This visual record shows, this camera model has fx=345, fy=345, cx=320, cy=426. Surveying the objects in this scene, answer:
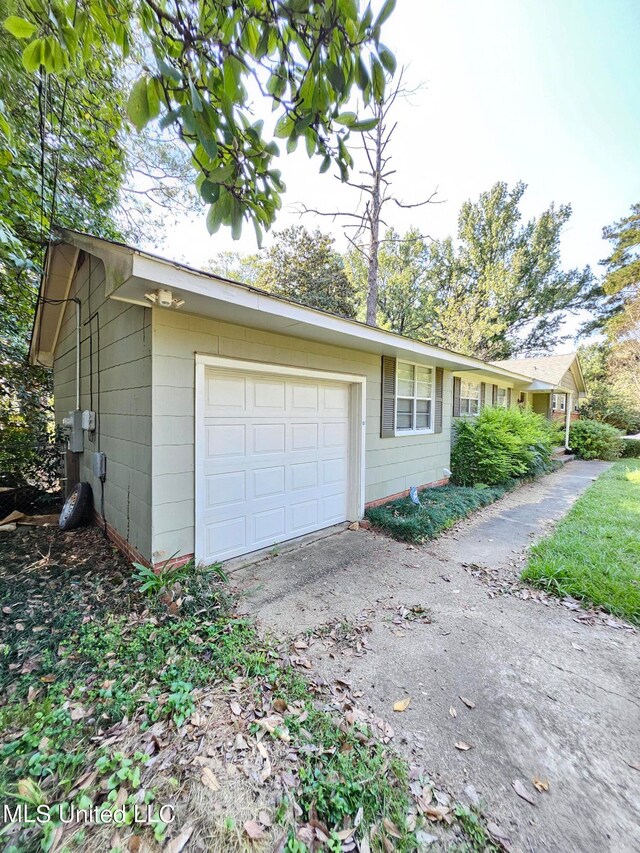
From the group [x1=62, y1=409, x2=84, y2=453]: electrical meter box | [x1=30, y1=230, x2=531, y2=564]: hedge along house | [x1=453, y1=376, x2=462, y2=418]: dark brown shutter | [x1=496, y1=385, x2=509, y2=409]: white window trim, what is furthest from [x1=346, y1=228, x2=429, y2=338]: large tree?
[x1=62, y1=409, x2=84, y2=453]: electrical meter box

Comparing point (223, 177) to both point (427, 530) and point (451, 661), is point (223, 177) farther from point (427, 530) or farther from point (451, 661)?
point (427, 530)

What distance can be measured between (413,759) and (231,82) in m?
3.42

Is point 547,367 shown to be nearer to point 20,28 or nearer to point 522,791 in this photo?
point 522,791

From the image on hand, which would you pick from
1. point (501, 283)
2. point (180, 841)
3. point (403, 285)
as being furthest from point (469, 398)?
point (501, 283)

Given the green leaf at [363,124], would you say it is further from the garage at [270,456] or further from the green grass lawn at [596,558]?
the green grass lawn at [596,558]

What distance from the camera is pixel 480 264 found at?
2148 centimetres

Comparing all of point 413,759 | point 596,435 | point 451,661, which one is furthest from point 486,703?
point 596,435

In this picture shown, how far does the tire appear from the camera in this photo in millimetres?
4914

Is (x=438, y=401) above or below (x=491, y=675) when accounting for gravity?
above

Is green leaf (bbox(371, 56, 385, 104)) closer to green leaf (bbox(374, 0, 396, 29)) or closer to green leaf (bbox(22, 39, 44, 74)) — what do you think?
green leaf (bbox(374, 0, 396, 29))

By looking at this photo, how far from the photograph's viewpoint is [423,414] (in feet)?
24.4

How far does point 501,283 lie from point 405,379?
17.8 meters

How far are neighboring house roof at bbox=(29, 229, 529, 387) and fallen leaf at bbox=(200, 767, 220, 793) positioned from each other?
304 centimetres

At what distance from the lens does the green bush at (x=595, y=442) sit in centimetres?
1434
